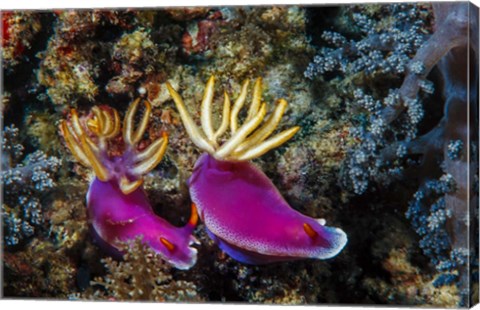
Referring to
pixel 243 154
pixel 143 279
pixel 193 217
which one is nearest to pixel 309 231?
pixel 243 154

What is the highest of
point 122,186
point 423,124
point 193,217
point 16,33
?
point 16,33

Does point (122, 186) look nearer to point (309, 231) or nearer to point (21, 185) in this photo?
point (21, 185)

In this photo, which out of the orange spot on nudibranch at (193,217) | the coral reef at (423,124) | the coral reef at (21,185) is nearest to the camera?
the coral reef at (423,124)

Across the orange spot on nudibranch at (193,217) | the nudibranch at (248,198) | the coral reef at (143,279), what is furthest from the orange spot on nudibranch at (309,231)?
the coral reef at (143,279)

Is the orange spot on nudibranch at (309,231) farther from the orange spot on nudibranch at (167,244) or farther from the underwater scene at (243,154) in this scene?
the orange spot on nudibranch at (167,244)

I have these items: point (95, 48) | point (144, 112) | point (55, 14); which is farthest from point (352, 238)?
point (55, 14)

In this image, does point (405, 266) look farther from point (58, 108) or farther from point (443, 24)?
point (58, 108)
